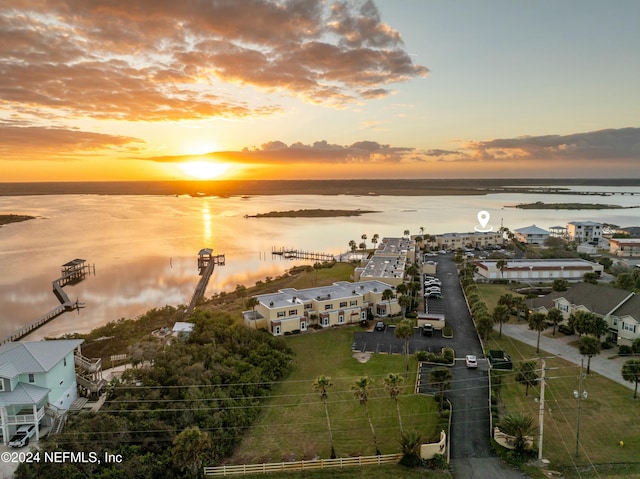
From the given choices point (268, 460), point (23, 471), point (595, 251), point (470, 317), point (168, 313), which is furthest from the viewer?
point (595, 251)

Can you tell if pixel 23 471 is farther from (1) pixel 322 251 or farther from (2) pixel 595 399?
(1) pixel 322 251

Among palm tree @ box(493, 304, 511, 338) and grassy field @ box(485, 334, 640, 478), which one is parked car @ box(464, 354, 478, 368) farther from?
palm tree @ box(493, 304, 511, 338)

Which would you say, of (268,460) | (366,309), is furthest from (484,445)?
(366,309)

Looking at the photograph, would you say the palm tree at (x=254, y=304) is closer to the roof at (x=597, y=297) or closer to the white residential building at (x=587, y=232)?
the roof at (x=597, y=297)

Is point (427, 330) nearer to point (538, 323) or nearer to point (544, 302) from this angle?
point (538, 323)

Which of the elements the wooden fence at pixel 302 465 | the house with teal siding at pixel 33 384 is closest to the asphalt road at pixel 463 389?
the wooden fence at pixel 302 465

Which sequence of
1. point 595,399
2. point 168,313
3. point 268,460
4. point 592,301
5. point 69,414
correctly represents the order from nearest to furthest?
1. point 268,460
2. point 69,414
3. point 595,399
4. point 592,301
5. point 168,313

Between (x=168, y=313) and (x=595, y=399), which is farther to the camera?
(x=168, y=313)
